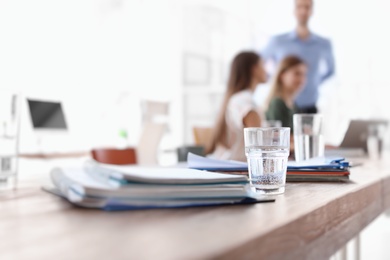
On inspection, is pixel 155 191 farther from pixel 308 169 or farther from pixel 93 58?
pixel 93 58

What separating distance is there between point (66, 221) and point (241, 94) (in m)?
2.24

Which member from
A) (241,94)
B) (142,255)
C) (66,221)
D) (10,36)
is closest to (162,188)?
(66,221)

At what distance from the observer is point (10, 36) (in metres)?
4.80

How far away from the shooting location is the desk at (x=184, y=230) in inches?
16.3

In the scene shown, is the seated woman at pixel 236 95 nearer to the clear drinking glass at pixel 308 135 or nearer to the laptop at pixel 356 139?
the laptop at pixel 356 139

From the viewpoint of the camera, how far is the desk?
0.42 metres

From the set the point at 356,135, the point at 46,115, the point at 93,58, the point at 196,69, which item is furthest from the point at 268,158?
the point at 196,69

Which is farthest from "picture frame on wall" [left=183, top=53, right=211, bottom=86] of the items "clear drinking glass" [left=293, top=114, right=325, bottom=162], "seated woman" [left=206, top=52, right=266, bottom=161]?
"clear drinking glass" [left=293, top=114, right=325, bottom=162]

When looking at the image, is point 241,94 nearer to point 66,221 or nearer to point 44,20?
point 66,221

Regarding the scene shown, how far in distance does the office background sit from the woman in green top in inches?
51.3

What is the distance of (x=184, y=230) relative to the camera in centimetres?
50

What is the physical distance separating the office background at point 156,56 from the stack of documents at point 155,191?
4.09 metres

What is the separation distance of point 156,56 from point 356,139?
13.9ft

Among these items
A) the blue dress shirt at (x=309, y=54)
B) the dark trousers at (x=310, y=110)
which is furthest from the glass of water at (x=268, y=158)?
the blue dress shirt at (x=309, y=54)
